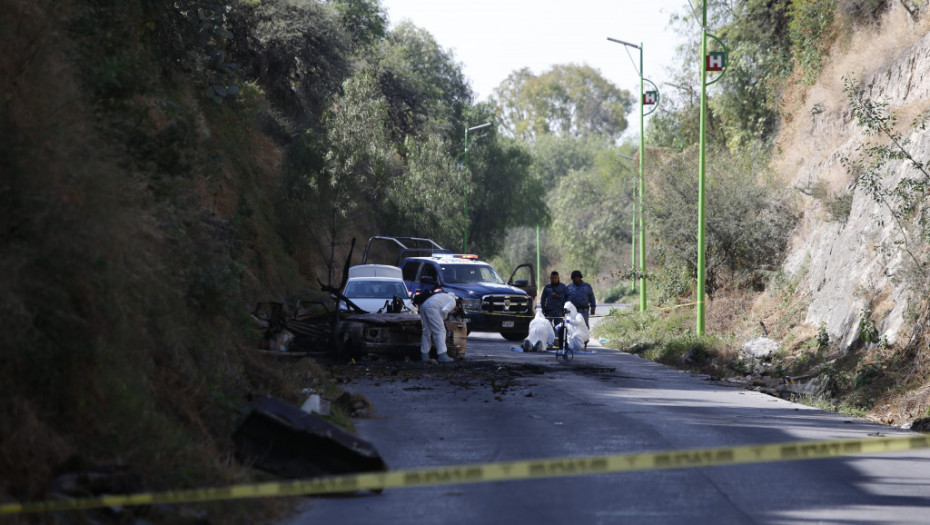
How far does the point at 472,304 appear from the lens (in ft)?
89.7

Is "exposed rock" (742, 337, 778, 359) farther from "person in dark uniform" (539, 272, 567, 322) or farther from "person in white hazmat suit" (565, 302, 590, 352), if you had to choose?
"person in dark uniform" (539, 272, 567, 322)

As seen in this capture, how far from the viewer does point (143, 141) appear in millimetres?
11195

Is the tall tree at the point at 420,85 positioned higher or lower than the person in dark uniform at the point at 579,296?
higher

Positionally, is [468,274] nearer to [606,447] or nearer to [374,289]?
[374,289]

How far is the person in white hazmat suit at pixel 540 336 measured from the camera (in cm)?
2314

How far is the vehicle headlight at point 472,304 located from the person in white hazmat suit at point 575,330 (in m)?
6.74

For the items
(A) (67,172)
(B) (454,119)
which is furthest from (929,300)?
(B) (454,119)

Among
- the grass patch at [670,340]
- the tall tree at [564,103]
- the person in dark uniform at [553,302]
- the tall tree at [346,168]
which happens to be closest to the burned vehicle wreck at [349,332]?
the person in dark uniform at [553,302]

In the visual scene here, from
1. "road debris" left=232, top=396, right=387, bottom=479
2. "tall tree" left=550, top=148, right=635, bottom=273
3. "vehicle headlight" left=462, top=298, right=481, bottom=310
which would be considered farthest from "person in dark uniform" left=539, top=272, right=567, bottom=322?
"tall tree" left=550, top=148, right=635, bottom=273

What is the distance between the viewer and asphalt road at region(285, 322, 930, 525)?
24.5 ft

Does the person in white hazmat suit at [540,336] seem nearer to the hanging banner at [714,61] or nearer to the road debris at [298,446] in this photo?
the hanging banner at [714,61]

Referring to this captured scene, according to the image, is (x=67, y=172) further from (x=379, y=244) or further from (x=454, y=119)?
(x=454, y=119)

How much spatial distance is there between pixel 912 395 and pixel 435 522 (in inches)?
353

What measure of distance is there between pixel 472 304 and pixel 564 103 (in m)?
104
